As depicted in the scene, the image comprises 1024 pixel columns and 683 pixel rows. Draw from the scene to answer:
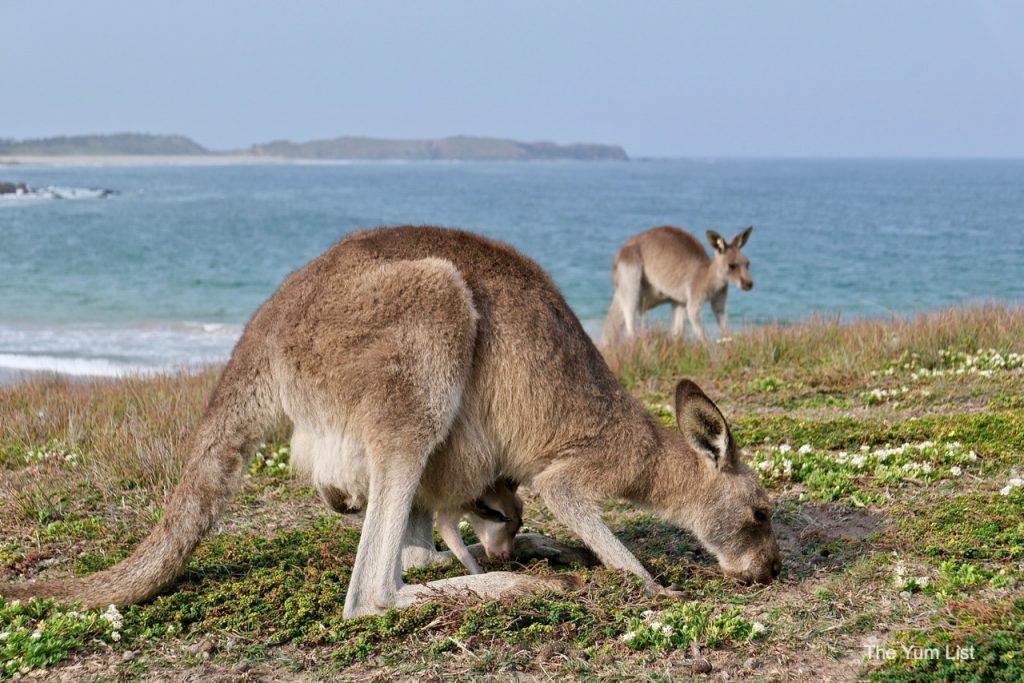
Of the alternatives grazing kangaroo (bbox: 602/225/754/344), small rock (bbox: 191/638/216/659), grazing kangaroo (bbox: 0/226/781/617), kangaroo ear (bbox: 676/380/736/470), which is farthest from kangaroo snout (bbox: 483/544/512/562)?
grazing kangaroo (bbox: 602/225/754/344)

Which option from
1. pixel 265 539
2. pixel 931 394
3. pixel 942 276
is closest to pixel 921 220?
pixel 942 276

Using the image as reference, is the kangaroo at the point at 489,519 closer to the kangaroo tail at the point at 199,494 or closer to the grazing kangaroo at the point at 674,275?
the kangaroo tail at the point at 199,494

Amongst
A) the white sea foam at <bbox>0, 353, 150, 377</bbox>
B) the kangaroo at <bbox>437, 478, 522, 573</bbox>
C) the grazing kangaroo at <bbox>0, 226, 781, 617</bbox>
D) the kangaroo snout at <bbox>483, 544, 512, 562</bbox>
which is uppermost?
the grazing kangaroo at <bbox>0, 226, 781, 617</bbox>

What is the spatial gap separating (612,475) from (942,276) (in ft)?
104

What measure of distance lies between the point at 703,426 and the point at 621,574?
2.41 feet

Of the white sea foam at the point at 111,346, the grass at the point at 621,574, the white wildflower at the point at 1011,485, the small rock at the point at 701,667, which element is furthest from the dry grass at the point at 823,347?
the white sea foam at the point at 111,346

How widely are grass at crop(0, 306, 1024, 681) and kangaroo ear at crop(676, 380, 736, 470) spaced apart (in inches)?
21.5

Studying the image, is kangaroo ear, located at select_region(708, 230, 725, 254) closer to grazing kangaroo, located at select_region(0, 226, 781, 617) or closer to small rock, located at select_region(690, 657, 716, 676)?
grazing kangaroo, located at select_region(0, 226, 781, 617)

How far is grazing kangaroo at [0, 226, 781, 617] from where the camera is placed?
454cm

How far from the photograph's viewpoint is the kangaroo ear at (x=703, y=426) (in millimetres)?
4695

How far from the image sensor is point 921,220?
58719 mm

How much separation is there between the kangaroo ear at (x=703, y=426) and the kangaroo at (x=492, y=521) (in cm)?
84

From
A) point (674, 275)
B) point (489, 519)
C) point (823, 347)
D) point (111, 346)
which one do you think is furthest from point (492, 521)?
point (111, 346)

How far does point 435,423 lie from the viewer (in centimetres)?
456
